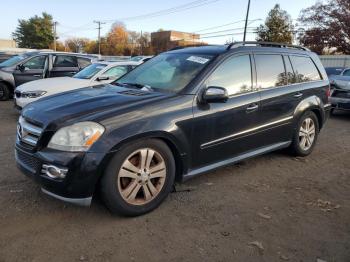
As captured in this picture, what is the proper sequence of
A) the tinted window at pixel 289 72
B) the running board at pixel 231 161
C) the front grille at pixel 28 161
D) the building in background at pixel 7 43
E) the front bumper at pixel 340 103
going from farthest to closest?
1. the building in background at pixel 7 43
2. the front bumper at pixel 340 103
3. the tinted window at pixel 289 72
4. the running board at pixel 231 161
5. the front grille at pixel 28 161

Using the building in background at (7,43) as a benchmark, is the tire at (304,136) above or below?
below

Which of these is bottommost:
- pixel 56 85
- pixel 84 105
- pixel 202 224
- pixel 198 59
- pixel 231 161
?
pixel 202 224

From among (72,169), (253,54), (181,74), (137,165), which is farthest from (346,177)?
(72,169)

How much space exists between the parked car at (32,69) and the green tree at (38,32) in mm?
72899

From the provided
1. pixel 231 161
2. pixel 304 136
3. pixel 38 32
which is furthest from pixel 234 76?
pixel 38 32

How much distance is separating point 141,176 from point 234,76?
174cm

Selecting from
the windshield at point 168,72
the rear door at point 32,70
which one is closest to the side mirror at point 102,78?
the rear door at point 32,70

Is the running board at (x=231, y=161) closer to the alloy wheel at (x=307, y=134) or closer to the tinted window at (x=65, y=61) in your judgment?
the alloy wheel at (x=307, y=134)

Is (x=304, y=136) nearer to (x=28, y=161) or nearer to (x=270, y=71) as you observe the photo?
(x=270, y=71)

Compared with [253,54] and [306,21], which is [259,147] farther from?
[306,21]

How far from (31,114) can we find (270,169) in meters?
3.24

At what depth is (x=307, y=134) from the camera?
5.63 m

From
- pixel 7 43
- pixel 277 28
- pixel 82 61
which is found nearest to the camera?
pixel 82 61

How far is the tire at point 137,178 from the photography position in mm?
3209
